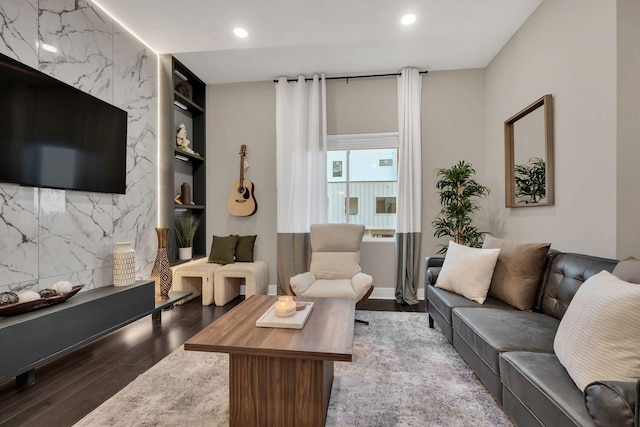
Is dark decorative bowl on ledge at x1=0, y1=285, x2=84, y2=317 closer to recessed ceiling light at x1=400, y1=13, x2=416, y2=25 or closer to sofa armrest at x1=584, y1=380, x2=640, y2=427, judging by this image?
sofa armrest at x1=584, y1=380, x2=640, y2=427

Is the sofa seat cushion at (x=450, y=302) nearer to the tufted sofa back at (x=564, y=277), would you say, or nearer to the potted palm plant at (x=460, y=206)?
the tufted sofa back at (x=564, y=277)

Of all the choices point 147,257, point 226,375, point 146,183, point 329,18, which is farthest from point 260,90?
point 226,375

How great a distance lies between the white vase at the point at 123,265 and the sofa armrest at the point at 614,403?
3.19 meters

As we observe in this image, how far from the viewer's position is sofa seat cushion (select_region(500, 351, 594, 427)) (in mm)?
1020

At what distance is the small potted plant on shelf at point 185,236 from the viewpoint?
388 cm

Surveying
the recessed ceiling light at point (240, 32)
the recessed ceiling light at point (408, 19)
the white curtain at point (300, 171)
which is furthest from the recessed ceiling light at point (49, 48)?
the recessed ceiling light at point (408, 19)

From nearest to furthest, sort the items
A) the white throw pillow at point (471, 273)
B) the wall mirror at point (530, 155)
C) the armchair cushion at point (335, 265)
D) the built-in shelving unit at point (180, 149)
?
the white throw pillow at point (471, 273) < the wall mirror at point (530, 155) < the armchair cushion at point (335, 265) < the built-in shelving unit at point (180, 149)

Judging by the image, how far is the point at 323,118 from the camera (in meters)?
3.95

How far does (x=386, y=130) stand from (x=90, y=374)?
3.85 m

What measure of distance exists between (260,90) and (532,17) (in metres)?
3.17

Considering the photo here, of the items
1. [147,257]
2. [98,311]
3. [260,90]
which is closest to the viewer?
[98,311]

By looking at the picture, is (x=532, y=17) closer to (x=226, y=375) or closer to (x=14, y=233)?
(x=226, y=375)

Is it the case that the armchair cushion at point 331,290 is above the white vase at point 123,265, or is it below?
below

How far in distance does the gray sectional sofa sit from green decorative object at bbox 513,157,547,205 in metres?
0.72
